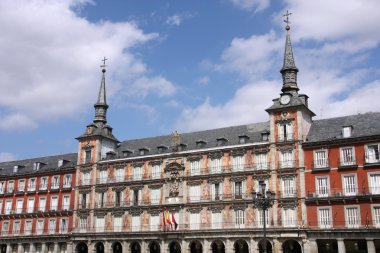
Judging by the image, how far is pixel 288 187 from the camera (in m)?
58.2

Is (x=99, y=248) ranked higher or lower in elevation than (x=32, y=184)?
lower

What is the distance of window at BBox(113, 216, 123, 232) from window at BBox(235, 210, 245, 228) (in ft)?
57.4

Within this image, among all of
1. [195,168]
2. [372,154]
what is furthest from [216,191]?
[372,154]

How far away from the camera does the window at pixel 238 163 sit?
62.5 metres

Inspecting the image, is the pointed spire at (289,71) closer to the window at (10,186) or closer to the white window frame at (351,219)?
the white window frame at (351,219)

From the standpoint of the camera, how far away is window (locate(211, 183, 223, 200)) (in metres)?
63.0

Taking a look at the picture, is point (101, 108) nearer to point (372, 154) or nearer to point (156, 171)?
point (156, 171)

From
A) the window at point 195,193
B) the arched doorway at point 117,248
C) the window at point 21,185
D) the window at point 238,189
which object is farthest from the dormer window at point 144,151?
the window at point 21,185

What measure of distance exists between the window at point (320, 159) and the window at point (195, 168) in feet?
51.3

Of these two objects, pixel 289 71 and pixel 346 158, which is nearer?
pixel 346 158

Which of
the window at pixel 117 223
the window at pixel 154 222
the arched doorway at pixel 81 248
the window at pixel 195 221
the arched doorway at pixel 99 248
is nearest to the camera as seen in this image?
the window at pixel 195 221

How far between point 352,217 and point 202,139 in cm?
2364

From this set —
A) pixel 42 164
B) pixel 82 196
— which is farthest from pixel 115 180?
pixel 42 164

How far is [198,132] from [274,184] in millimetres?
16754
